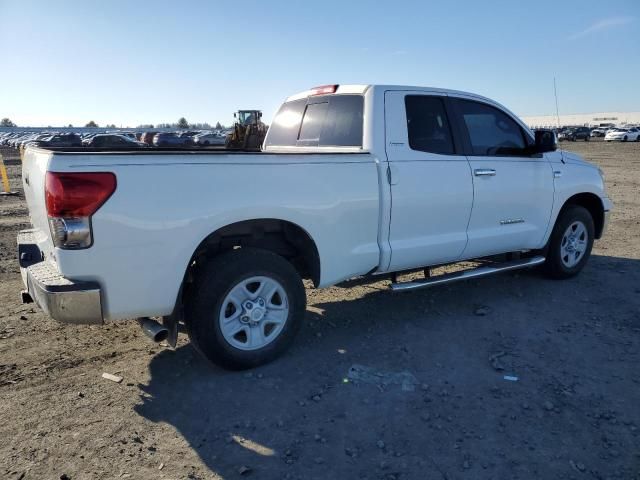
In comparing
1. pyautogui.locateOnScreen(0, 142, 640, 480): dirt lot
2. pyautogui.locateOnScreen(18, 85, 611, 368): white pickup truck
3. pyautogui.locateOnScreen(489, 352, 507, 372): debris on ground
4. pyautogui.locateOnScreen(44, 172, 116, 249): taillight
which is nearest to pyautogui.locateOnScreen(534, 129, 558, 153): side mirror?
pyautogui.locateOnScreen(18, 85, 611, 368): white pickup truck

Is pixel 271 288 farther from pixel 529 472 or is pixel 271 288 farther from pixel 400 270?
pixel 529 472

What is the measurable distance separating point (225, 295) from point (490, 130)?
322 cm

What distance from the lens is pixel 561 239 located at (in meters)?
5.65

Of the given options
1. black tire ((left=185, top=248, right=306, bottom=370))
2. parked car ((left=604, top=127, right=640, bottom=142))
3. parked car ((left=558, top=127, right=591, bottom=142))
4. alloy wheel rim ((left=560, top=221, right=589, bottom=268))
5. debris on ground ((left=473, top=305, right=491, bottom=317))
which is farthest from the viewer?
parked car ((left=558, top=127, right=591, bottom=142))

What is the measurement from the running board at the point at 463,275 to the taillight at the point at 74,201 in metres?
2.43

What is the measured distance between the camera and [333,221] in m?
3.83

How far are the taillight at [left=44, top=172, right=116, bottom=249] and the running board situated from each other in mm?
2432

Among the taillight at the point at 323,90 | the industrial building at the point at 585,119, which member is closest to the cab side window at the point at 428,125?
the taillight at the point at 323,90

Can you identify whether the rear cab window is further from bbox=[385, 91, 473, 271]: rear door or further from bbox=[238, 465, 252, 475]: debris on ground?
bbox=[238, 465, 252, 475]: debris on ground

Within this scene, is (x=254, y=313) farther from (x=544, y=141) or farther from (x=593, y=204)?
(x=593, y=204)

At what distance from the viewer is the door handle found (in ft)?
15.5

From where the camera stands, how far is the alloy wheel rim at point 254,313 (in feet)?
11.7

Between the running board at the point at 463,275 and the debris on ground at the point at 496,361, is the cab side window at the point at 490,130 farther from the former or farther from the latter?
the debris on ground at the point at 496,361

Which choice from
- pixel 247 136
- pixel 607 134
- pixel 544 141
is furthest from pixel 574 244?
pixel 607 134
